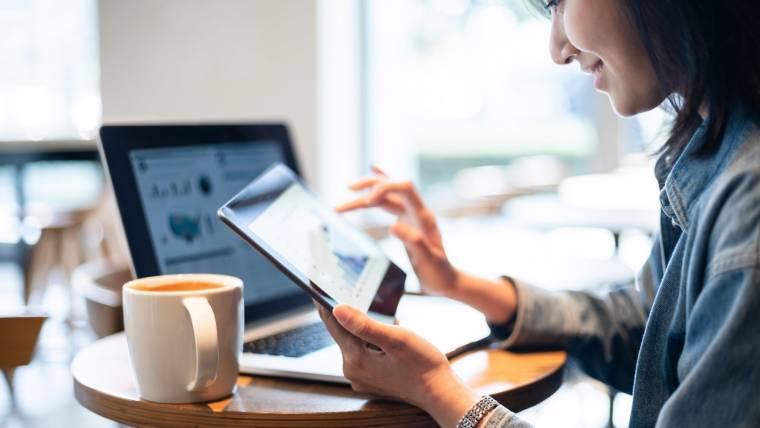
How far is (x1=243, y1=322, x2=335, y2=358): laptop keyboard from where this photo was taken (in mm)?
905

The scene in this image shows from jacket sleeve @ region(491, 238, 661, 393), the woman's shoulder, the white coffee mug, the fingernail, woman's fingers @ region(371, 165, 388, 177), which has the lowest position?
jacket sleeve @ region(491, 238, 661, 393)

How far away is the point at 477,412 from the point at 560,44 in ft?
1.31

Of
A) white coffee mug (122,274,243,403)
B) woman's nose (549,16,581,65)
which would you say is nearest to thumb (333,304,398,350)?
white coffee mug (122,274,243,403)

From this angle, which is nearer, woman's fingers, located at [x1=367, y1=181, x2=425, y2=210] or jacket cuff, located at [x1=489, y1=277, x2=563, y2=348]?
jacket cuff, located at [x1=489, y1=277, x2=563, y2=348]

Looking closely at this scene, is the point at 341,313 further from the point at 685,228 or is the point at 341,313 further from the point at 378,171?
the point at 378,171

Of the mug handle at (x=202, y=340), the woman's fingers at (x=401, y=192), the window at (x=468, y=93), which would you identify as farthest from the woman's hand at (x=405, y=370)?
the window at (x=468, y=93)

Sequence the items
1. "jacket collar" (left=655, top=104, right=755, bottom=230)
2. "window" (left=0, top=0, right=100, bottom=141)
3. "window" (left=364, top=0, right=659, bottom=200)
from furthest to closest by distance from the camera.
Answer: "window" (left=0, top=0, right=100, bottom=141), "window" (left=364, top=0, right=659, bottom=200), "jacket collar" (left=655, top=104, right=755, bottom=230)

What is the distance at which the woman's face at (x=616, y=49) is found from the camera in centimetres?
74

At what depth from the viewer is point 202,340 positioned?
0.72m

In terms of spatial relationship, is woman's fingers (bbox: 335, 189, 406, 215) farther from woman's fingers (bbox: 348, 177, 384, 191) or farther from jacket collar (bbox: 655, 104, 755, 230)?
jacket collar (bbox: 655, 104, 755, 230)

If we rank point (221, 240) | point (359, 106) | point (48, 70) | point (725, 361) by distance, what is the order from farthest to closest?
1. point (48, 70)
2. point (359, 106)
3. point (221, 240)
4. point (725, 361)

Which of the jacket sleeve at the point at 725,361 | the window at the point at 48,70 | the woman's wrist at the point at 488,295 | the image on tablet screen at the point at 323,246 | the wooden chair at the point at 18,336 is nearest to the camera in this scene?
the jacket sleeve at the point at 725,361

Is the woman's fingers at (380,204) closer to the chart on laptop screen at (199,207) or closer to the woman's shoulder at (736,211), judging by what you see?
the chart on laptop screen at (199,207)

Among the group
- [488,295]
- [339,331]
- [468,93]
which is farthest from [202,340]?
[468,93]
